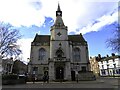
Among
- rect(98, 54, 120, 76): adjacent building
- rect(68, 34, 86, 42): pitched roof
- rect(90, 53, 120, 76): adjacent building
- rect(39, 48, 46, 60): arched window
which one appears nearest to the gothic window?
rect(39, 48, 46, 60): arched window

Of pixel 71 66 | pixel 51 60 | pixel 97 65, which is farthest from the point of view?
pixel 97 65

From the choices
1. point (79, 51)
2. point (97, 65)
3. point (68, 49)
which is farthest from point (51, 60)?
point (97, 65)

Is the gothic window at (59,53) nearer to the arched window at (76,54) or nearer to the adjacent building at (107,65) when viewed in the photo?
the arched window at (76,54)

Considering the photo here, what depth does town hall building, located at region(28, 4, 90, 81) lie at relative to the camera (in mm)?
53562

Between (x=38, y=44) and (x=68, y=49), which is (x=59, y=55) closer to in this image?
(x=68, y=49)

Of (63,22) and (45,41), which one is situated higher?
(63,22)

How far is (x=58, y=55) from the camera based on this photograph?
181ft

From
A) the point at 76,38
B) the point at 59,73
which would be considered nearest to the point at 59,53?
the point at 59,73

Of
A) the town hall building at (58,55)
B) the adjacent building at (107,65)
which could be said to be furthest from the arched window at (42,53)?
the adjacent building at (107,65)

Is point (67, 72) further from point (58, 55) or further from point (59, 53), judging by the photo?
point (59, 53)

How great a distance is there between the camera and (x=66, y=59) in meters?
53.7

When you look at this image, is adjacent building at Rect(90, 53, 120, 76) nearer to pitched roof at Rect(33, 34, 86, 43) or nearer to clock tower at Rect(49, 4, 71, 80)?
pitched roof at Rect(33, 34, 86, 43)

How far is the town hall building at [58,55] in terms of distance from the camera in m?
53.6

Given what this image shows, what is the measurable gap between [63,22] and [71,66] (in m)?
14.7
